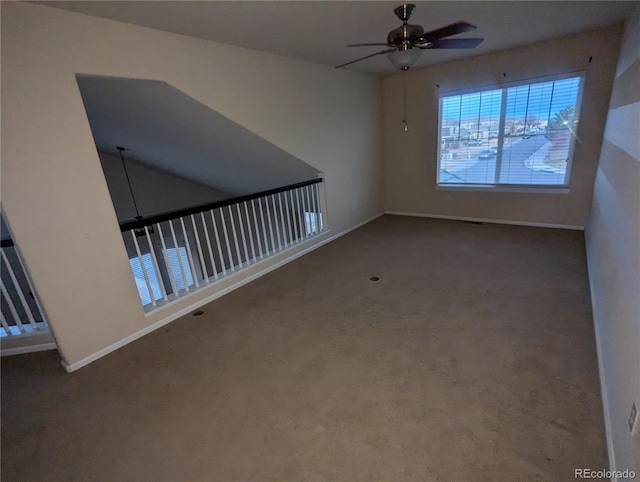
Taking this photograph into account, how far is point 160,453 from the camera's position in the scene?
5.25ft

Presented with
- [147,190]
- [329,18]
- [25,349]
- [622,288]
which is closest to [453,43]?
[329,18]

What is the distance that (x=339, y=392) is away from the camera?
190 cm

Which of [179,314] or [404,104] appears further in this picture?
[404,104]

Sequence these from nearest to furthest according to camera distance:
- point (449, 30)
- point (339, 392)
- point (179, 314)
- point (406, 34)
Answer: point (339, 392), point (449, 30), point (406, 34), point (179, 314)

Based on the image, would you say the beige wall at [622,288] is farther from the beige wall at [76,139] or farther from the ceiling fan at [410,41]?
the beige wall at [76,139]

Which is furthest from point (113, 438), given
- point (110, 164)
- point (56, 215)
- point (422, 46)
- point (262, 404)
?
point (110, 164)

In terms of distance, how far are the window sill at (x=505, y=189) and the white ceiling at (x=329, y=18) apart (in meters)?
1.86

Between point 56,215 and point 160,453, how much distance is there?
168 cm

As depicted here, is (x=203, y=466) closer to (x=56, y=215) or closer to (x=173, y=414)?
(x=173, y=414)

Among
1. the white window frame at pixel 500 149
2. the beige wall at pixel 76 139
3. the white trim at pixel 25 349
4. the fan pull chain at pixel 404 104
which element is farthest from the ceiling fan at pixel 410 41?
the white trim at pixel 25 349

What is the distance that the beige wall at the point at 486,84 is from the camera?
369 centimetres

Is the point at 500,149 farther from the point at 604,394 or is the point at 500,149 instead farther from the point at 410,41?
the point at 604,394

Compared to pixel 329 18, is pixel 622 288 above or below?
below

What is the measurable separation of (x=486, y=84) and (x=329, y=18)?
296 centimetres
